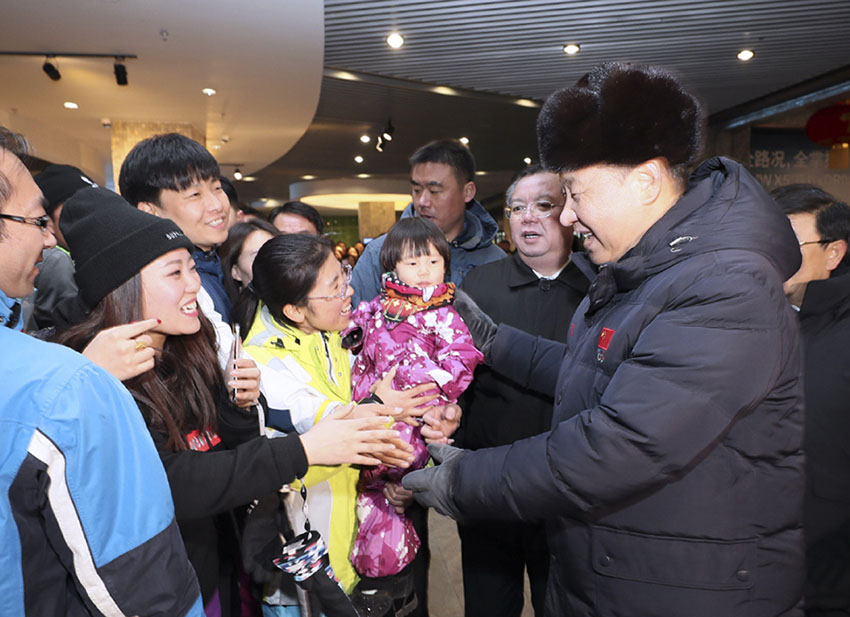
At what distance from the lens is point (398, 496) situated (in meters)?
1.84

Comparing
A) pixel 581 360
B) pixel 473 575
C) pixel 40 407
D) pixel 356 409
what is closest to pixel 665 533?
pixel 581 360

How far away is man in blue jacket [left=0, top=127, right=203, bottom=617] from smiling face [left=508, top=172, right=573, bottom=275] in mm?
1649

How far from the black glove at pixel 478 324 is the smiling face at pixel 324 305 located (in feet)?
1.63

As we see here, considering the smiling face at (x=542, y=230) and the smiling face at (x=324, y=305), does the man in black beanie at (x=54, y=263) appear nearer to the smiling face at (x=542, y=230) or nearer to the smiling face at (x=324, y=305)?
the smiling face at (x=324, y=305)

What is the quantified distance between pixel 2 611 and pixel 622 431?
1.04 metres

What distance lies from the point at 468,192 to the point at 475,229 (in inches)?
8.5

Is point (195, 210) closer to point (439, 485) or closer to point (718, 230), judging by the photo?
point (439, 485)

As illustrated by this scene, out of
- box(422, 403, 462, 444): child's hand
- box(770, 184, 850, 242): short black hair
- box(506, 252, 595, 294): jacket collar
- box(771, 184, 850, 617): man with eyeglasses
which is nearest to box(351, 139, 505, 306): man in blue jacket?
box(506, 252, 595, 294): jacket collar

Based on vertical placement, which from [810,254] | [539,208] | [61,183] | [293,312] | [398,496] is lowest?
[398,496]

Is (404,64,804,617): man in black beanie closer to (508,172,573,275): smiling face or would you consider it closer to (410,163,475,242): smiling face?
(508,172,573,275): smiling face

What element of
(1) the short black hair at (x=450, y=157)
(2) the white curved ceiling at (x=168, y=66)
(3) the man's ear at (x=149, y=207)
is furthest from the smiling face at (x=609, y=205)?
(2) the white curved ceiling at (x=168, y=66)

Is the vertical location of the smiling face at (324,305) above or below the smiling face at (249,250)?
below

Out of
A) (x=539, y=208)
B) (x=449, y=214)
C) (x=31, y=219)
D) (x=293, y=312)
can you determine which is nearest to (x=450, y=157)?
(x=449, y=214)

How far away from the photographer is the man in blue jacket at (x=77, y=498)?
76cm
